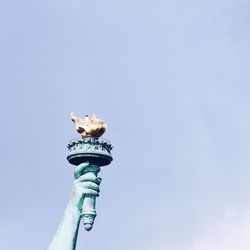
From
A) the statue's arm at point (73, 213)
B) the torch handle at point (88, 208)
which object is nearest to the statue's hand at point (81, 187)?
the statue's arm at point (73, 213)

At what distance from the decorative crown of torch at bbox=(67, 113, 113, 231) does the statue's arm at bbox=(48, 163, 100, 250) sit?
20 centimetres

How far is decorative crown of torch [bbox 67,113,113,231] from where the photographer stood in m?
79.9

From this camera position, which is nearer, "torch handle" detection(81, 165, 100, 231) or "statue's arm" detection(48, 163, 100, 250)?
"statue's arm" detection(48, 163, 100, 250)

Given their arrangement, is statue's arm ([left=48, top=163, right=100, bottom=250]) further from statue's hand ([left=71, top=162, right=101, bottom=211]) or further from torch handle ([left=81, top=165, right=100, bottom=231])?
torch handle ([left=81, top=165, right=100, bottom=231])

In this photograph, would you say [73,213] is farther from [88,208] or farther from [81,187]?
[81,187]

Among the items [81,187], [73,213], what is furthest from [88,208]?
[81,187]

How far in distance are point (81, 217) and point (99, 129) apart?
3361 mm

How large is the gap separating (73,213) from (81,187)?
1.01 m

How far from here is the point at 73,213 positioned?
79.9m

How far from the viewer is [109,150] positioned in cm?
8062

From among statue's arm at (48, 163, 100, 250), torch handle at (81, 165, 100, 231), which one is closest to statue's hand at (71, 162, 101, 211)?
statue's arm at (48, 163, 100, 250)

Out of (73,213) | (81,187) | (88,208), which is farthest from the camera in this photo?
(81,187)

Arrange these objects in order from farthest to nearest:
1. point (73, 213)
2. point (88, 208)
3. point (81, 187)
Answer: point (81, 187) → point (73, 213) → point (88, 208)

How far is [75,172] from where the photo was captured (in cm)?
8019
